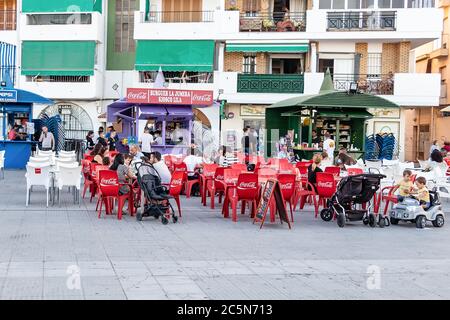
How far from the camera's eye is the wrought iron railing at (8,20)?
4284 centimetres

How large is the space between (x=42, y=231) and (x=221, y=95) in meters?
25.3

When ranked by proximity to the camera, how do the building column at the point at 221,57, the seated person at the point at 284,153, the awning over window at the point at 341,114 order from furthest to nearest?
the building column at the point at 221,57 → the awning over window at the point at 341,114 → the seated person at the point at 284,153

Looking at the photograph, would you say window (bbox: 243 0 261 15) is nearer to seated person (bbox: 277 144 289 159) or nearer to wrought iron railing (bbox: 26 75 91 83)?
wrought iron railing (bbox: 26 75 91 83)

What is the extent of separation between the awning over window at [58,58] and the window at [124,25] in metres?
2.70

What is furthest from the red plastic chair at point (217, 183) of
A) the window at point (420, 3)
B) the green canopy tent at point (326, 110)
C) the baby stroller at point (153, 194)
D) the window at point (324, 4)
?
the window at point (420, 3)

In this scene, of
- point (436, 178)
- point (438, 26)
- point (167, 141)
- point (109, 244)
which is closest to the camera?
point (109, 244)

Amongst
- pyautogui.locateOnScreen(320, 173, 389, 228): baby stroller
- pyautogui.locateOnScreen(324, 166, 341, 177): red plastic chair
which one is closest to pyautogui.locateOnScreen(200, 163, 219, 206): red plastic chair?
pyautogui.locateOnScreen(324, 166, 341, 177): red plastic chair

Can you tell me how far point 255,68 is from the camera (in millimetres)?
38406

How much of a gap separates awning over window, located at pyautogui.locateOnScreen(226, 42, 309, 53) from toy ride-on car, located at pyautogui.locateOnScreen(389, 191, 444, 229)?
2308 centimetres

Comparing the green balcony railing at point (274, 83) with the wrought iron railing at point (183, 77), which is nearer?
the green balcony railing at point (274, 83)

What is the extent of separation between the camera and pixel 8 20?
43094 mm

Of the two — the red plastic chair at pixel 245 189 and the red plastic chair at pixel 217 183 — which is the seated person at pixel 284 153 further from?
the red plastic chair at pixel 245 189
